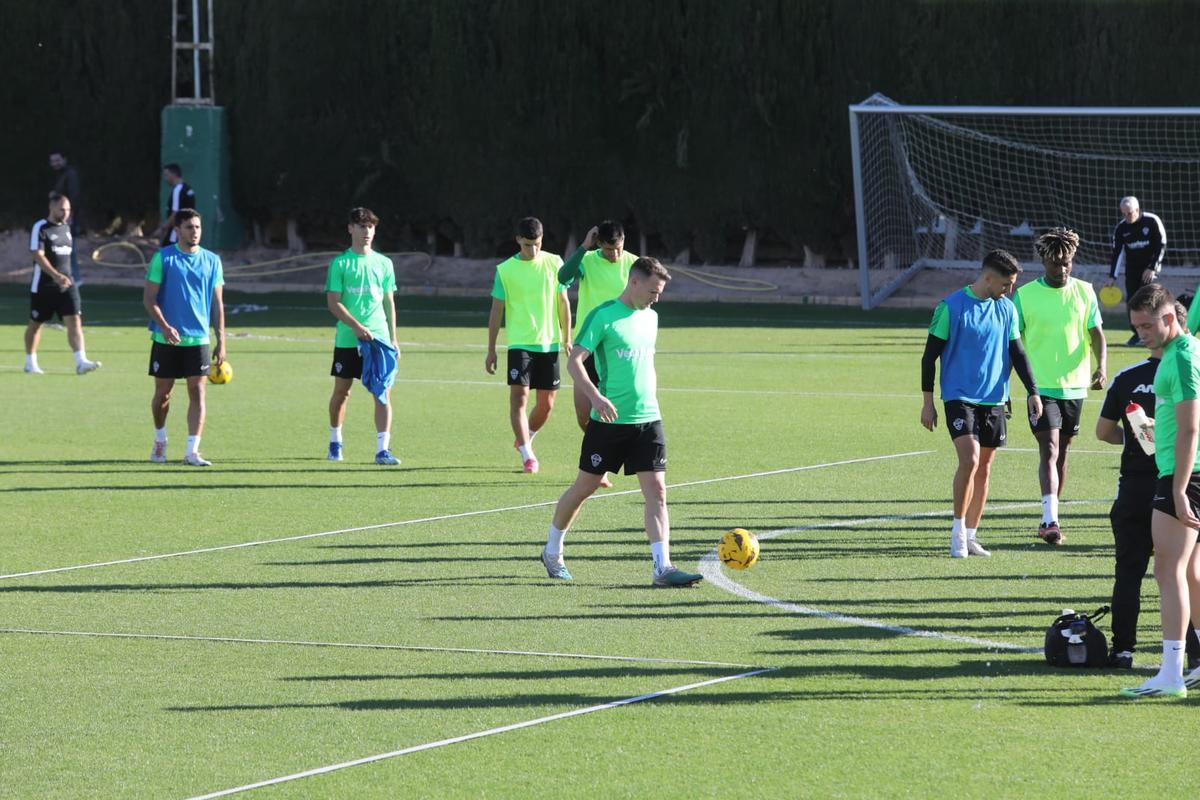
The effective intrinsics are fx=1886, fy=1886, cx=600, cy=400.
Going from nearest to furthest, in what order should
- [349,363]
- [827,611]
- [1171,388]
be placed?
[1171,388] → [827,611] → [349,363]

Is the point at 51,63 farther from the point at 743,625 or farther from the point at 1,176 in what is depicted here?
the point at 743,625

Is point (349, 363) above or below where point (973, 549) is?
above

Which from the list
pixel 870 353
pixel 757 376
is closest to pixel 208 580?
pixel 757 376

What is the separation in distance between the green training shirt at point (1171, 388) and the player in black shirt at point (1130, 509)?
1.10ft

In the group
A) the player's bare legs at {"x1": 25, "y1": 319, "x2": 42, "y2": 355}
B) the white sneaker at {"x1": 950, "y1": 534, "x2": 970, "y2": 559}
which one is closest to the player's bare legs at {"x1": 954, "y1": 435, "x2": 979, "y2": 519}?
the white sneaker at {"x1": 950, "y1": 534, "x2": 970, "y2": 559}

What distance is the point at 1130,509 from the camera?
28.6ft

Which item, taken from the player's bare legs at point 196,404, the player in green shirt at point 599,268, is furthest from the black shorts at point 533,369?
the player's bare legs at point 196,404

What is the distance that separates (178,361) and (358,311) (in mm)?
1605

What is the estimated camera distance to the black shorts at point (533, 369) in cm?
1574

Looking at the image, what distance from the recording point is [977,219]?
121 ft

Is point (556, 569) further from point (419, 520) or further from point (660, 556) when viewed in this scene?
point (419, 520)

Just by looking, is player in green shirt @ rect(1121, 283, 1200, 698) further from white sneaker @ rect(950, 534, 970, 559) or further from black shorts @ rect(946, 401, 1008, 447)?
black shorts @ rect(946, 401, 1008, 447)

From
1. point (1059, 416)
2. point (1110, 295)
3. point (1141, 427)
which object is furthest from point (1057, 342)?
point (1110, 295)

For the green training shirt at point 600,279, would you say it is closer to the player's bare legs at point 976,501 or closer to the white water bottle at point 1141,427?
the player's bare legs at point 976,501
